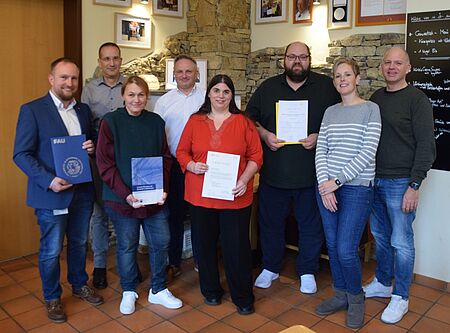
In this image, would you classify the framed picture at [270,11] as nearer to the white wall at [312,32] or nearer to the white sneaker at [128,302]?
the white wall at [312,32]

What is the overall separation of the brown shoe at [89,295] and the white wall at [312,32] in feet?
8.61

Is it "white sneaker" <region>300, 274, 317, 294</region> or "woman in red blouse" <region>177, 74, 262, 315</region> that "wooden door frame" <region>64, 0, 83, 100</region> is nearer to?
"woman in red blouse" <region>177, 74, 262, 315</region>

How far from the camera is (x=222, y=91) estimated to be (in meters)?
2.70

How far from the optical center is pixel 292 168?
2973 millimetres

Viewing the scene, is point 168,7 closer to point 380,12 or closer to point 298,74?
point 380,12

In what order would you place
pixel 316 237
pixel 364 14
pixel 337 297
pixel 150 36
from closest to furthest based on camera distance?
1. pixel 337 297
2. pixel 316 237
3. pixel 364 14
4. pixel 150 36

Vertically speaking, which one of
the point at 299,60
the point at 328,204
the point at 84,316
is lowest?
the point at 84,316

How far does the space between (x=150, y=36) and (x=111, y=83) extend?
4.41ft

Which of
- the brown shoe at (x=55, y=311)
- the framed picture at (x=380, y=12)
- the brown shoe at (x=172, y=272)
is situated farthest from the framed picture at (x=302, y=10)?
the brown shoe at (x=55, y=311)

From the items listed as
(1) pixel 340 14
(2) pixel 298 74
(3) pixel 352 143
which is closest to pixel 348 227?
(3) pixel 352 143

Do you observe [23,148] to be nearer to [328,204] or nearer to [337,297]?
[328,204]

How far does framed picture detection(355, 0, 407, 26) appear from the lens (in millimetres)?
3645

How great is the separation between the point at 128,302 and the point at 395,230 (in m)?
1.63

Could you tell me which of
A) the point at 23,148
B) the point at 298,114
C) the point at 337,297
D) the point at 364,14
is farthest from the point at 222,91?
the point at 364,14
